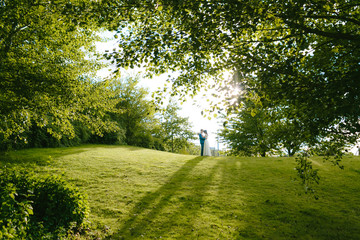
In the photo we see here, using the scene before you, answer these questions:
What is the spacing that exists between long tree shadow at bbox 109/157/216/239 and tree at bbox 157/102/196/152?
26.6 meters

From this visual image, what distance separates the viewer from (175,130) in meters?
38.0

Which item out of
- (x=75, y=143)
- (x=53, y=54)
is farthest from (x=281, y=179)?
(x=75, y=143)

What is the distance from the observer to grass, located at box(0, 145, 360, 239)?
6.26m

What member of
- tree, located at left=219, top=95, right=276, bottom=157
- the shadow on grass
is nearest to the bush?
the shadow on grass

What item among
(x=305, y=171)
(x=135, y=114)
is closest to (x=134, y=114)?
(x=135, y=114)

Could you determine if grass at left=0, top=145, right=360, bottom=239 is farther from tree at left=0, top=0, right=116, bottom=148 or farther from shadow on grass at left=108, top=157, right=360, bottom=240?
tree at left=0, top=0, right=116, bottom=148

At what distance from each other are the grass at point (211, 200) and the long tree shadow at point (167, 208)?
0.09 feet

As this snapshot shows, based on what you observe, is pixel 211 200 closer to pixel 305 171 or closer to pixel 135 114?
pixel 305 171

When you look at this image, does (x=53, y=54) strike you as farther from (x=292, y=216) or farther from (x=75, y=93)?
(x=292, y=216)

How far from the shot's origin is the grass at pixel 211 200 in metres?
6.26

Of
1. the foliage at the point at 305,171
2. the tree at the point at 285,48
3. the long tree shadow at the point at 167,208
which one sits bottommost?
the long tree shadow at the point at 167,208

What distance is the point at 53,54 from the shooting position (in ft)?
34.5

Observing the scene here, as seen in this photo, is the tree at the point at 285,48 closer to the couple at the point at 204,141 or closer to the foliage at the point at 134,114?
the couple at the point at 204,141

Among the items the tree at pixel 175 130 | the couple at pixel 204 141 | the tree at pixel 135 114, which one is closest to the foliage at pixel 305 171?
the couple at pixel 204 141
